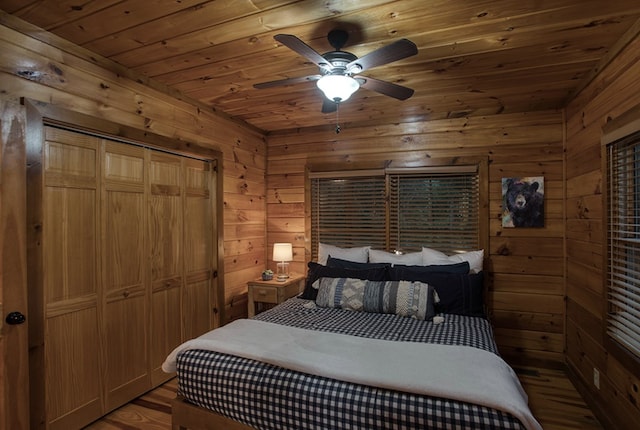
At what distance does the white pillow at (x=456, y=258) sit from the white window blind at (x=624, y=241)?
1.02m

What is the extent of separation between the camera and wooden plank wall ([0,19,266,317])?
202 centimetres

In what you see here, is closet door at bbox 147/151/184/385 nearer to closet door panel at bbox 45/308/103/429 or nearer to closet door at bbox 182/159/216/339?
closet door at bbox 182/159/216/339

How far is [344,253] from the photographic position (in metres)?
3.71

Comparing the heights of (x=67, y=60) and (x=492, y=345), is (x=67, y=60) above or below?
above

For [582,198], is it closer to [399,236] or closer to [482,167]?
[482,167]

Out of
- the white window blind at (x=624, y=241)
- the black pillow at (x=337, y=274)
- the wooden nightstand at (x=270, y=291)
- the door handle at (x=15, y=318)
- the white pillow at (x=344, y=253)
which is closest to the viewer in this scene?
the door handle at (x=15, y=318)

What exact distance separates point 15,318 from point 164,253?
1143 millimetres

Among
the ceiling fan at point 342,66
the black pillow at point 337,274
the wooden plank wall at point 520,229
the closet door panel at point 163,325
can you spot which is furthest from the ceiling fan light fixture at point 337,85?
the closet door panel at point 163,325

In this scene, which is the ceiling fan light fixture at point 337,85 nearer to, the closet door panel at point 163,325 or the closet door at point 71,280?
the closet door at point 71,280

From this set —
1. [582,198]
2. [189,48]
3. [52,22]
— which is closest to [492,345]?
[582,198]

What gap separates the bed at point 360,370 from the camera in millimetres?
1594

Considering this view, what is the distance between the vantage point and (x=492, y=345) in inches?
→ 88.4

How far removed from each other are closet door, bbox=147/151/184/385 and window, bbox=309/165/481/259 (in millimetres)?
1576

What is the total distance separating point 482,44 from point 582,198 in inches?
63.3
